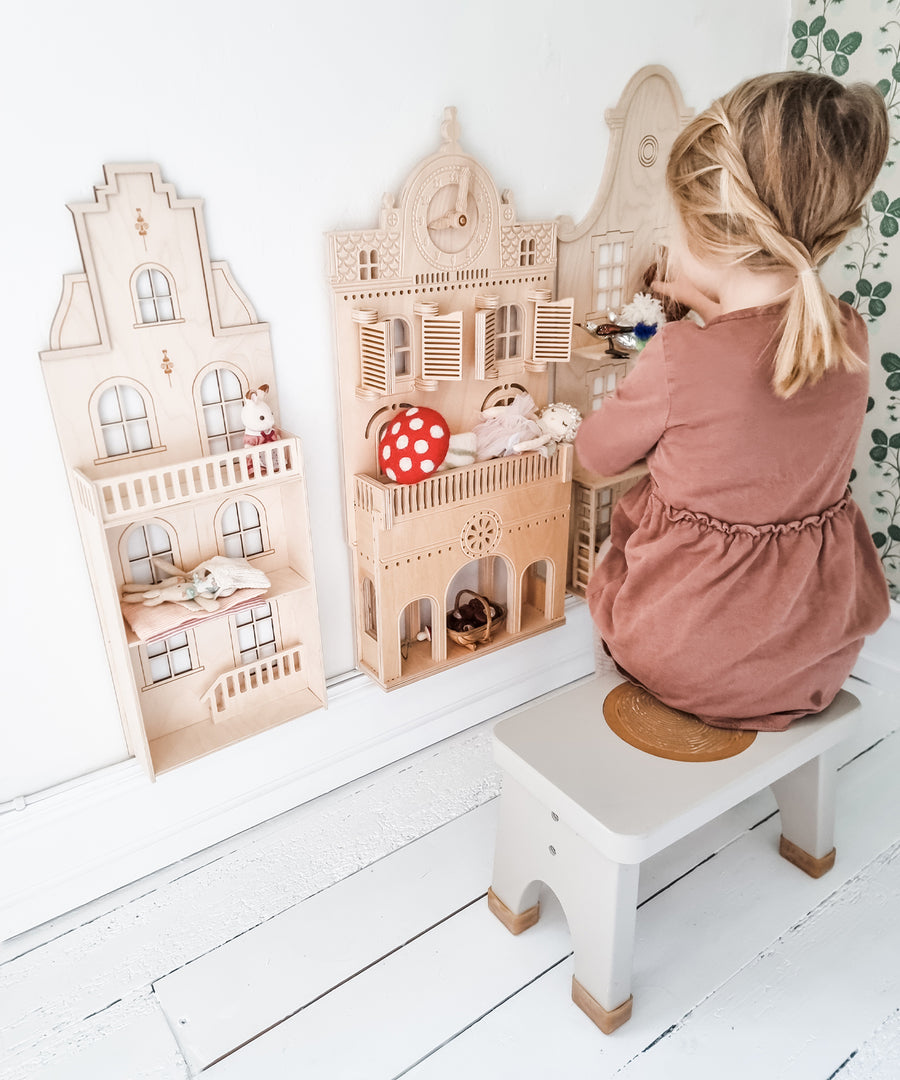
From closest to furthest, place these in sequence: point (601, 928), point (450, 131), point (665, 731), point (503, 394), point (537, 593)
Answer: point (601, 928) → point (665, 731) → point (450, 131) → point (503, 394) → point (537, 593)

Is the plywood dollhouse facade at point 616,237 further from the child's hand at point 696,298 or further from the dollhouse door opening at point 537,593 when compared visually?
the child's hand at point 696,298

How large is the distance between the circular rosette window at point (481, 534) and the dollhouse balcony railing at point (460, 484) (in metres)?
0.04

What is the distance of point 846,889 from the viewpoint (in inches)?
54.9

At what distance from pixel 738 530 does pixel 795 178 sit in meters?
0.46

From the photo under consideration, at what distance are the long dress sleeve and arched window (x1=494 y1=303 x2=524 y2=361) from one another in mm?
322

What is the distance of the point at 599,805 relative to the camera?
1089 mm

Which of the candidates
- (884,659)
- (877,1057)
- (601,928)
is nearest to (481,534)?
(601,928)

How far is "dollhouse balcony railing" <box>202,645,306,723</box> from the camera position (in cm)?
142

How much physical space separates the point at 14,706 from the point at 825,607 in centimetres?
123

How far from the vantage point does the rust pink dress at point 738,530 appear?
3.60ft

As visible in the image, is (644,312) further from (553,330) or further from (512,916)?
(512,916)

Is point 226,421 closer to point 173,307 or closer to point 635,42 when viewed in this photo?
point 173,307

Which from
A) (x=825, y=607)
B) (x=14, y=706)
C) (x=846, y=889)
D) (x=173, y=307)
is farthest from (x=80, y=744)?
(x=846, y=889)

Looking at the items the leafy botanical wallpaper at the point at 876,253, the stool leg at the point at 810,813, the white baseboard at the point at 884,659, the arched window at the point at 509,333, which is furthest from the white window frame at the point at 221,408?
the white baseboard at the point at 884,659
